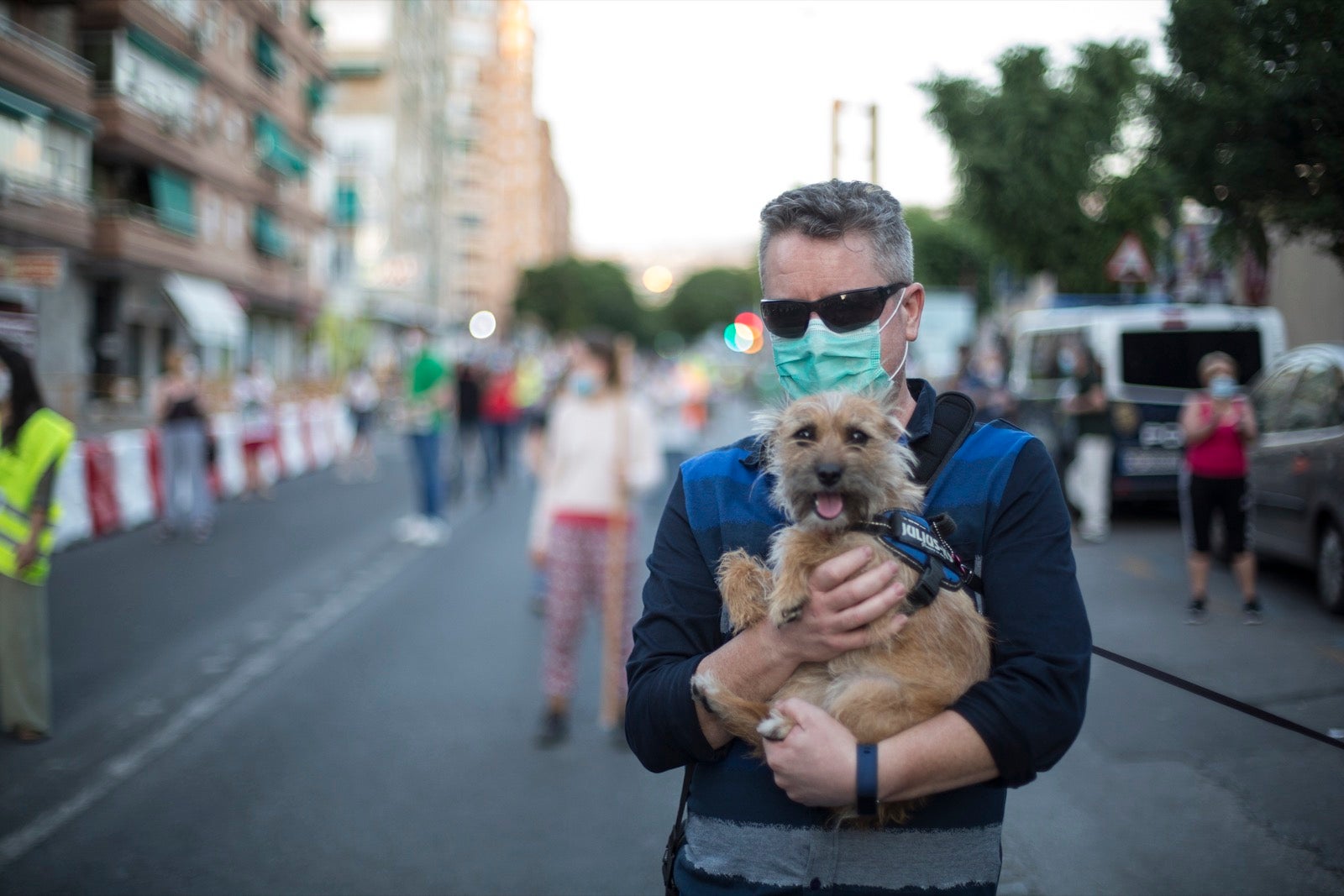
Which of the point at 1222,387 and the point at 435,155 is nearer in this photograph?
the point at 1222,387

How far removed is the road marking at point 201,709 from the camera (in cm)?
495

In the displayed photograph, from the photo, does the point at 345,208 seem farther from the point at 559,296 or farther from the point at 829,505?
the point at 829,505

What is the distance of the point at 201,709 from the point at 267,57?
44.8 metres

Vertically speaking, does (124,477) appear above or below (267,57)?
below

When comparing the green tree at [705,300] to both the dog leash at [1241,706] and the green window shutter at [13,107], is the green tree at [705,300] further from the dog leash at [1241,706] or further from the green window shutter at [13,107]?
the dog leash at [1241,706]

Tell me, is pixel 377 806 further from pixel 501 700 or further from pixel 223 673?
pixel 223 673

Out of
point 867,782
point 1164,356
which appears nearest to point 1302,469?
point 1164,356

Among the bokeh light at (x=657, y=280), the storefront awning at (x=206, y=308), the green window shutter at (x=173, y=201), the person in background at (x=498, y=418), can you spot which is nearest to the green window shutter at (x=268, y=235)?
the storefront awning at (x=206, y=308)

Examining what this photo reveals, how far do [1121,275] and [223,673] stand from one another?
1131 cm

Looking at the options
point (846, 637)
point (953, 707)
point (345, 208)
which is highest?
point (345, 208)

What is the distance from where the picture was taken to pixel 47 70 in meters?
25.8

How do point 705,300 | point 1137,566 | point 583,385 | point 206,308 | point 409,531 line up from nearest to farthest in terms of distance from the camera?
point 583,385 → point 1137,566 → point 409,531 → point 206,308 → point 705,300

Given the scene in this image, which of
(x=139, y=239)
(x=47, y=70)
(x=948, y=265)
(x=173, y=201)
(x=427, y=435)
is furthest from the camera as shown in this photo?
(x=948, y=265)

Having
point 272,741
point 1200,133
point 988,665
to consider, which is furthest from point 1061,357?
point 988,665
